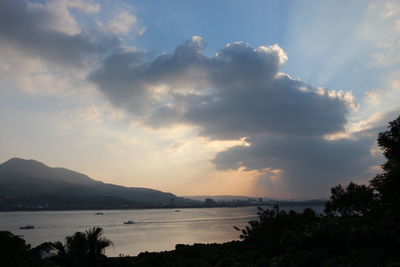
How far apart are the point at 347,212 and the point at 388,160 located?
14.5 metres

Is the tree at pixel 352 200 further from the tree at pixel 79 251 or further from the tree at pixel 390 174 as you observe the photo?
the tree at pixel 79 251

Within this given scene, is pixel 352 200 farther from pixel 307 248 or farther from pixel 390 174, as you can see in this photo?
pixel 307 248

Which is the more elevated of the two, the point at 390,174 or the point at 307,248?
the point at 390,174

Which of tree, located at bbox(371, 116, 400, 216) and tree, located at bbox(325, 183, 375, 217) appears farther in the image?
tree, located at bbox(325, 183, 375, 217)

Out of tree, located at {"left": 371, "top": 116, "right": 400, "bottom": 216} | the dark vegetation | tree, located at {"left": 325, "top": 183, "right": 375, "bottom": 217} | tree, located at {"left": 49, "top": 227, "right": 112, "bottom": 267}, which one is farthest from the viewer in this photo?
tree, located at {"left": 325, "top": 183, "right": 375, "bottom": 217}

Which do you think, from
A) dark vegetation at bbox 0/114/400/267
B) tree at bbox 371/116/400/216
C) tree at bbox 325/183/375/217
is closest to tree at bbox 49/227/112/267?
dark vegetation at bbox 0/114/400/267

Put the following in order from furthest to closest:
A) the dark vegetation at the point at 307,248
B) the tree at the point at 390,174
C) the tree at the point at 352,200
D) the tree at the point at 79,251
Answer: the tree at the point at 352,200 → the tree at the point at 390,174 → the tree at the point at 79,251 → the dark vegetation at the point at 307,248

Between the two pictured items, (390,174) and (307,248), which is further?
(390,174)

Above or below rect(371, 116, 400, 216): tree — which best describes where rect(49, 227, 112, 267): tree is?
below

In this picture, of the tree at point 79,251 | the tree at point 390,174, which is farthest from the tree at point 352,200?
the tree at point 79,251

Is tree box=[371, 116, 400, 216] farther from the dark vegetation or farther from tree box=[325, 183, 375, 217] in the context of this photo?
tree box=[325, 183, 375, 217]

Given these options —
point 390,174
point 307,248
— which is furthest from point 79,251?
point 390,174

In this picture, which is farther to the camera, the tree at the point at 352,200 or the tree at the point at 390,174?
the tree at the point at 352,200

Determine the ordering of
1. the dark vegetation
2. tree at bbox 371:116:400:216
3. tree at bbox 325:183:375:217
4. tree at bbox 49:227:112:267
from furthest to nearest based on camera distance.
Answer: tree at bbox 325:183:375:217
tree at bbox 371:116:400:216
tree at bbox 49:227:112:267
the dark vegetation
